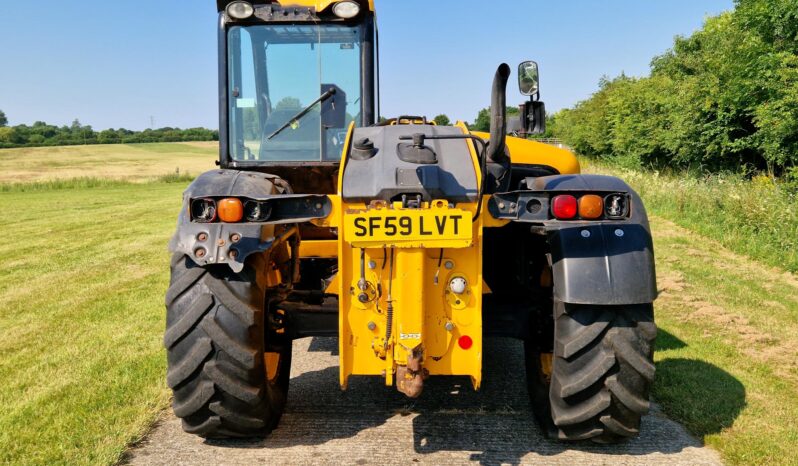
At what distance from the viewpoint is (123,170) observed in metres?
42.1

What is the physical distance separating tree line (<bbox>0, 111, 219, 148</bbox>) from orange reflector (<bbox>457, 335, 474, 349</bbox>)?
6220cm

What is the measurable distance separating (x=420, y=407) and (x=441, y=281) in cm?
133

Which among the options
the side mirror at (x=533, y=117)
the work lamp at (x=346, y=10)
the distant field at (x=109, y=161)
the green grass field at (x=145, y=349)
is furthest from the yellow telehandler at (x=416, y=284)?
the distant field at (x=109, y=161)

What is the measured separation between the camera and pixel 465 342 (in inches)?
134

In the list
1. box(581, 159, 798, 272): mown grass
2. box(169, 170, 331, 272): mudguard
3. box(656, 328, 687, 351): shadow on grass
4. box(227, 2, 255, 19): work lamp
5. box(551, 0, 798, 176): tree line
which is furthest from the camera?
box(551, 0, 798, 176): tree line

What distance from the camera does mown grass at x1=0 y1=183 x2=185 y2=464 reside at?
3.86 meters

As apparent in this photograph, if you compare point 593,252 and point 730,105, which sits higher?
point 730,105

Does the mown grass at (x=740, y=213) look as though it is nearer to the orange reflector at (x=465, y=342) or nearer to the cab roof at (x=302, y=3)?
the orange reflector at (x=465, y=342)

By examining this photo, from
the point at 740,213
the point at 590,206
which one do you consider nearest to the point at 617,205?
the point at 590,206

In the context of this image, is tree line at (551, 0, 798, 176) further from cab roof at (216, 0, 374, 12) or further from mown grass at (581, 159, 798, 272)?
cab roof at (216, 0, 374, 12)

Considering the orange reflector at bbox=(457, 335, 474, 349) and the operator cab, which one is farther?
the operator cab

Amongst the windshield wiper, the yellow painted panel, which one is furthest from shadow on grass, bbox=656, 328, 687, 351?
the windshield wiper

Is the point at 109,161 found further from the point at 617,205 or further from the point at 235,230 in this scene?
the point at 617,205

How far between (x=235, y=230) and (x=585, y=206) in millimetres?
1711
